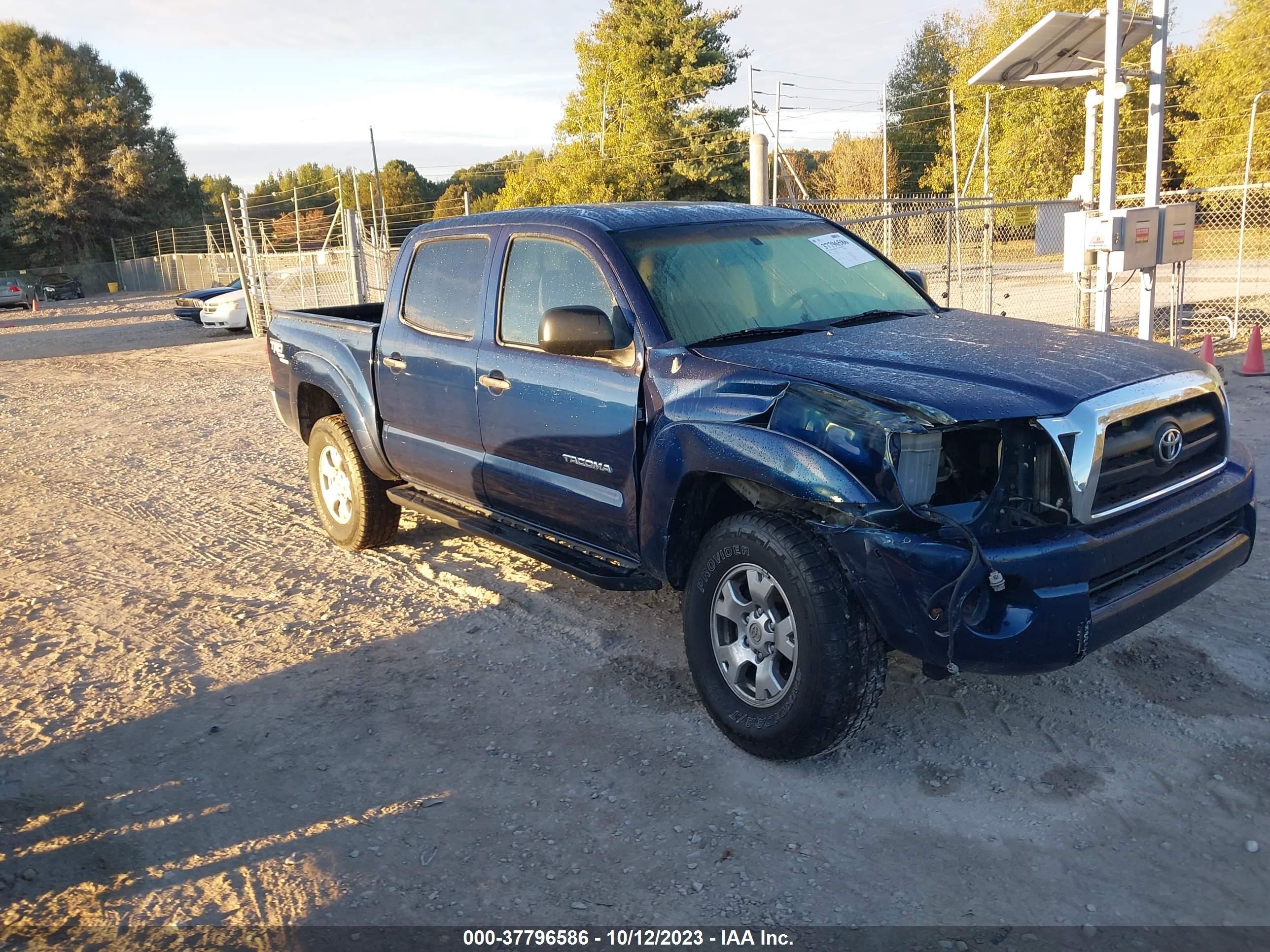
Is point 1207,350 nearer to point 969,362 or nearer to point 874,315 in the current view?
point 874,315

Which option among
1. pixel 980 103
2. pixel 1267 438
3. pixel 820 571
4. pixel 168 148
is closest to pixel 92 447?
pixel 820 571

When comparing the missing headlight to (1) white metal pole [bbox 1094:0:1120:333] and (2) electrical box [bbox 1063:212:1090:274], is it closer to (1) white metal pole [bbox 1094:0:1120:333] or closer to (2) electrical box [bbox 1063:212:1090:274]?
(1) white metal pole [bbox 1094:0:1120:333]

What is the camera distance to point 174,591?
5746 mm

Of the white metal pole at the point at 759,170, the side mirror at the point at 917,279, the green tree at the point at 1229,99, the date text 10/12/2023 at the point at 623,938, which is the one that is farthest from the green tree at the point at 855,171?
the date text 10/12/2023 at the point at 623,938

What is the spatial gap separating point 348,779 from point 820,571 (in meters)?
1.85

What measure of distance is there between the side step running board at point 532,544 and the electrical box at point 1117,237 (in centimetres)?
655

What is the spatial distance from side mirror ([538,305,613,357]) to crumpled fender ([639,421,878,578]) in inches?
18.8

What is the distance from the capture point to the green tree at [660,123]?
129 feet

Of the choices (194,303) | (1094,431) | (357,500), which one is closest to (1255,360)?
(1094,431)

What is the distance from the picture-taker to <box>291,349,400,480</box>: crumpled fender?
575 centimetres

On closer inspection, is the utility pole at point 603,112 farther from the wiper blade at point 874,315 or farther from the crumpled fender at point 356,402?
the wiper blade at point 874,315

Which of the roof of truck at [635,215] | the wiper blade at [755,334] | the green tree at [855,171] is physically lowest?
the wiper blade at [755,334]

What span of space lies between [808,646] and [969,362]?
117cm

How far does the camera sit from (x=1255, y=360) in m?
10.1
